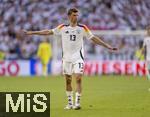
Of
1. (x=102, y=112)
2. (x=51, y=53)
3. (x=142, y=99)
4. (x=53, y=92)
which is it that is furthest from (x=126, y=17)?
(x=102, y=112)

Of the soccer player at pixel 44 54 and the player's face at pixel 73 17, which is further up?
the player's face at pixel 73 17

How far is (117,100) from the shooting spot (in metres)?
19.0

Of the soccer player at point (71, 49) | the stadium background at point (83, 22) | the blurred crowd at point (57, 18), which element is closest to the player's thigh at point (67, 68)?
the soccer player at point (71, 49)

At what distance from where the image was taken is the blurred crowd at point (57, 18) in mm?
42031

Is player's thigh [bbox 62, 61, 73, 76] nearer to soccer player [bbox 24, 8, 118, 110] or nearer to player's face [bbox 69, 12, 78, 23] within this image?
soccer player [bbox 24, 8, 118, 110]

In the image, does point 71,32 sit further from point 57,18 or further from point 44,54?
point 57,18

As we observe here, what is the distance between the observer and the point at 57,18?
42969 millimetres

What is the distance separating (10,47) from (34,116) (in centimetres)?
2875

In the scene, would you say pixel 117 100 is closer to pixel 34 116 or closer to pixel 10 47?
pixel 34 116

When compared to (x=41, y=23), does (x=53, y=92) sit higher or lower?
lower

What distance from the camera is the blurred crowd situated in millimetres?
42031

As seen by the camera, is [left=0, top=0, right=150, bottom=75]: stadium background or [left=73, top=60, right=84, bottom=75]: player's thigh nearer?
[left=73, top=60, right=84, bottom=75]: player's thigh

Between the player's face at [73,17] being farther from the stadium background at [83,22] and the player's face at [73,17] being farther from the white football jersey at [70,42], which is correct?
the stadium background at [83,22]

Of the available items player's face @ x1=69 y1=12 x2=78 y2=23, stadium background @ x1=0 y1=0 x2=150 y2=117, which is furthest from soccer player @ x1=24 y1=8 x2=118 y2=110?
stadium background @ x1=0 y1=0 x2=150 y2=117
